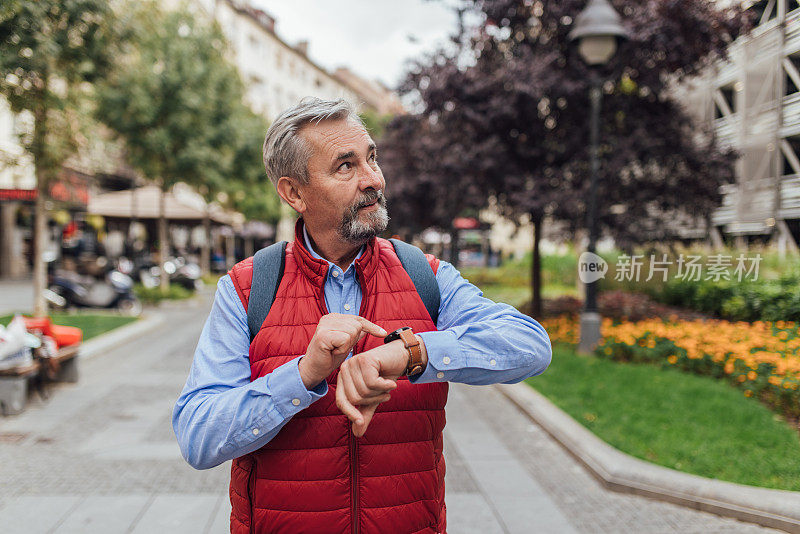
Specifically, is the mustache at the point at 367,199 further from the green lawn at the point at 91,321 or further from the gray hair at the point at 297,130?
the green lawn at the point at 91,321

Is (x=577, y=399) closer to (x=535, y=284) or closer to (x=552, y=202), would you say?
(x=552, y=202)

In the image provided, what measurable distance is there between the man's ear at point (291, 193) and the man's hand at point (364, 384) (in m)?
0.53

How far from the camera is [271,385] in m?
1.29

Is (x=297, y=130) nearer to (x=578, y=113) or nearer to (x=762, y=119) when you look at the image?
(x=762, y=119)

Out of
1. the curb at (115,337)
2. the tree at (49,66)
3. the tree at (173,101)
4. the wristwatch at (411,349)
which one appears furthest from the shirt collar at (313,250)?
the tree at (173,101)

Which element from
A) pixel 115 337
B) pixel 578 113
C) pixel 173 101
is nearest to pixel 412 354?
pixel 578 113

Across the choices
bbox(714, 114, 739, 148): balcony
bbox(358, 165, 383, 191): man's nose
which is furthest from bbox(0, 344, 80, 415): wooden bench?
bbox(714, 114, 739, 148): balcony

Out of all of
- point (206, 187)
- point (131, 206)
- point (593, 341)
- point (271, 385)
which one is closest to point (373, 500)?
point (271, 385)

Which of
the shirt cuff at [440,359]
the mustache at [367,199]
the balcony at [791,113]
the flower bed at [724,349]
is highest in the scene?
the balcony at [791,113]

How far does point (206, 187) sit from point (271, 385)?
687 inches

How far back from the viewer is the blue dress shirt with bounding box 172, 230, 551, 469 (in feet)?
4.25

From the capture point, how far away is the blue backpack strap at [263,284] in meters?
1.50

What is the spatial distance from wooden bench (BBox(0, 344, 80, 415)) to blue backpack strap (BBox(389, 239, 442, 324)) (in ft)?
18.6

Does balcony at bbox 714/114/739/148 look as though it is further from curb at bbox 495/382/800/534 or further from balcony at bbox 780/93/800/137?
curb at bbox 495/382/800/534
